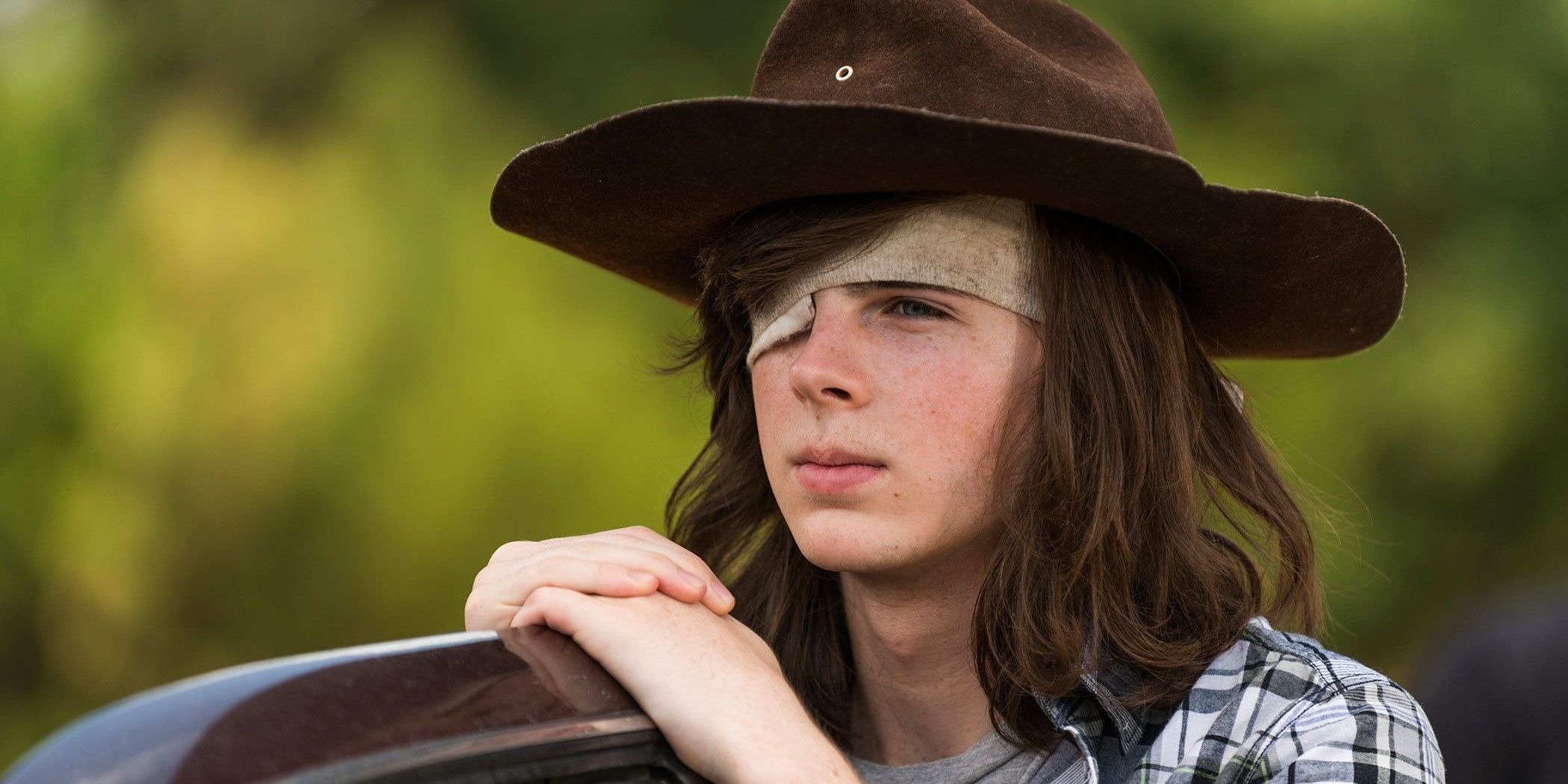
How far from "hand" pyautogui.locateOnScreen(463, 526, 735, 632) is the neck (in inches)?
15.9

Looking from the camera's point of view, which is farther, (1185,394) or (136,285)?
(136,285)

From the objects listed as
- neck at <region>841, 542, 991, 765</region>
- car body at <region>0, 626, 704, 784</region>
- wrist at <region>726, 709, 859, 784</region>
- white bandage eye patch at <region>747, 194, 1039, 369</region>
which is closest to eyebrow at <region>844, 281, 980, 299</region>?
white bandage eye patch at <region>747, 194, 1039, 369</region>

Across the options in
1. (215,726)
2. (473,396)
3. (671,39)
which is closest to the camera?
(215,726)

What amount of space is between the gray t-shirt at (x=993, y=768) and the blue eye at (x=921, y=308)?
661mm

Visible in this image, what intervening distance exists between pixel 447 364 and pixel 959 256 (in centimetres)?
585

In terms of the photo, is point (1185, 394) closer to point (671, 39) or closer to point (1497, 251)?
point (1497, 251)

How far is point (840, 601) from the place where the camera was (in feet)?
8.91

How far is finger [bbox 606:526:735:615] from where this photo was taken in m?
2.04

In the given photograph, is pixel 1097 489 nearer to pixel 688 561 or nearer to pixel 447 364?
pixel 688 561

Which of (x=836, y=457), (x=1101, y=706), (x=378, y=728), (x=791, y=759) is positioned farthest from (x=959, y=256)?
(x=378, y=728)

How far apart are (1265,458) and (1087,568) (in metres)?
0.53

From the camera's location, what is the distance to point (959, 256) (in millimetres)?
2223

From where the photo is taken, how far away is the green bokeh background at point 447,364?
25.3 feet

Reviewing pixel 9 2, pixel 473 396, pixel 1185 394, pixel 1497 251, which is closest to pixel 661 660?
pixel 1185 394
